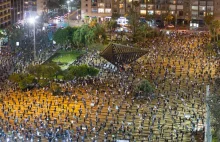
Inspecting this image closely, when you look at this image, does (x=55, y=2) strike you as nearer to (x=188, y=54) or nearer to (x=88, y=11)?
(x=88, y=11)

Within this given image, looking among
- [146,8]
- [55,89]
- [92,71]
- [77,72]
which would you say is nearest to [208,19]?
[146,8]

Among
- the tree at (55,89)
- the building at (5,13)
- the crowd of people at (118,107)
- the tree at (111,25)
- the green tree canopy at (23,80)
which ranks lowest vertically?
the crowd of people at (118,107)

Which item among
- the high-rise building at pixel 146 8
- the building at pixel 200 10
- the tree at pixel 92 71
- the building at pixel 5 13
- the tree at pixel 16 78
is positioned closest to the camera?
the tree at pixel 16 78

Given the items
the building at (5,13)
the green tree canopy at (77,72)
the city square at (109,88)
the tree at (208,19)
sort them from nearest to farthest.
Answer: the city square at (109,88) < the green tree canopy at (77,72) < the tree at (208,19) < the building at (5,13)

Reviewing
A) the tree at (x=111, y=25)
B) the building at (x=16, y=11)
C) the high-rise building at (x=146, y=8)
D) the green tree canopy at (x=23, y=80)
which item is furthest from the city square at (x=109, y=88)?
the building at (x=16, y=11)

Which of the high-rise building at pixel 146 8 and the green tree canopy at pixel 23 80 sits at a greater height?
the high-rise building at pixel 146 8

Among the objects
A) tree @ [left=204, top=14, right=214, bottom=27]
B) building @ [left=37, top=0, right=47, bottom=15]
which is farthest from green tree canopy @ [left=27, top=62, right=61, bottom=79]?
building @ [left=37, top=0, right=47, bottom=15]

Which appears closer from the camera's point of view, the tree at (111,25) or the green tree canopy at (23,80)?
the green tree canopy at (23,80)

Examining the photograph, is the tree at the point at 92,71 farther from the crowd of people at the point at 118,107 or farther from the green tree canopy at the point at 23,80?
the green tree canopy at the point at 23,80
